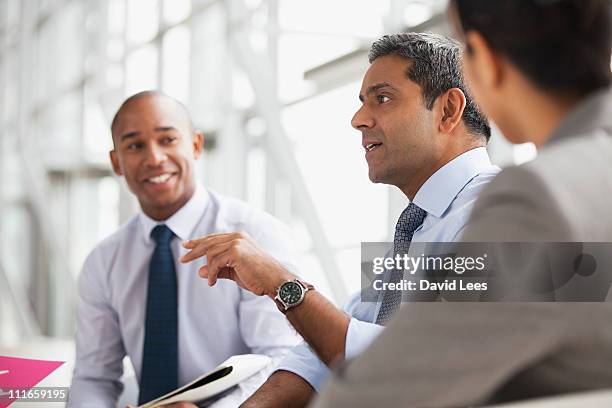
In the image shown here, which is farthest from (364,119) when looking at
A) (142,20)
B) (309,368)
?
(142,20)

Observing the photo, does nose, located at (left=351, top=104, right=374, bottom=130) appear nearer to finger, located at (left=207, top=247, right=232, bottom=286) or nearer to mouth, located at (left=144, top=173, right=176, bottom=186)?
finger, located at (left=207, top=247, right=232, bottom=286)

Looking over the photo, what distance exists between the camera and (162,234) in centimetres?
288

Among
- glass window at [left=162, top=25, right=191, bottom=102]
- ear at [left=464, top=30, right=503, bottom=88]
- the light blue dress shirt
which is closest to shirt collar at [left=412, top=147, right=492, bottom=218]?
the light blue dress shirt

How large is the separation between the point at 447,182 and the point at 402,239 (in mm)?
167

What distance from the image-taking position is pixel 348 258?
192 inches

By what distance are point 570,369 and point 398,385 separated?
0.66ft

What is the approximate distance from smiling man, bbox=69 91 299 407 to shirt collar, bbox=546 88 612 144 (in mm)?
1635

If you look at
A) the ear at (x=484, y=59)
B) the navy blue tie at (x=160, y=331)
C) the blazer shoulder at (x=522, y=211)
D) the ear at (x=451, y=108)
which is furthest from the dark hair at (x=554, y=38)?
the navy blue tie at (x=160, y=331)

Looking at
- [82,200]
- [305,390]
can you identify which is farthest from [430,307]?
[82,200]

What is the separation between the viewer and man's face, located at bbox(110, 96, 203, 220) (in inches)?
117

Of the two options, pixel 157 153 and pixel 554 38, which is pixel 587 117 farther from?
pixel 157 153

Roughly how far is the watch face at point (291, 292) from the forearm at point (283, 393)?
0.97 ft

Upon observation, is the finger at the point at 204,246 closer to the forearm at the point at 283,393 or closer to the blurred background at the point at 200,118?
the forearm at the point at 283,393

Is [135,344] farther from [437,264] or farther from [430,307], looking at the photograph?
[430,307]
